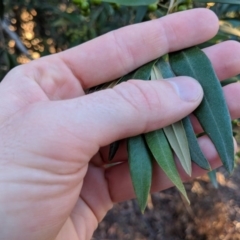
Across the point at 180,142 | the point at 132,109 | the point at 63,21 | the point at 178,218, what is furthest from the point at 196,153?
the point at 178,218

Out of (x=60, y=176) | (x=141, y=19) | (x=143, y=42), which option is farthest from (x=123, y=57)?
(x=60, y=176)

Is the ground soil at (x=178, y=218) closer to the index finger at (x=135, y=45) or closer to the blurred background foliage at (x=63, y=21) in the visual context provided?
the blurred background foliage at (x=63, y=21)

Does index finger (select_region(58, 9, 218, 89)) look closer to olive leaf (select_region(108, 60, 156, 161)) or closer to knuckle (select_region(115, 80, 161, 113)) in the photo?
olive leaf (select_region(108, 60, 156, 161))

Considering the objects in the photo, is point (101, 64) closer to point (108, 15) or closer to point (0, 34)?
point (108, 15)

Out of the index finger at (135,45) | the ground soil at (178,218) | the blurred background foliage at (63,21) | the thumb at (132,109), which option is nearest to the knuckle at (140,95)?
the thumb at (132,109)

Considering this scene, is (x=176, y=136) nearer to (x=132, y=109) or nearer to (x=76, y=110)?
(x=132, y=109)

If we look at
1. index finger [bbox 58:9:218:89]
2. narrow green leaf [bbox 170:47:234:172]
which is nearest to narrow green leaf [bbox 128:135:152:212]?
narrow green leaf [bbox 170:47:234:172]
